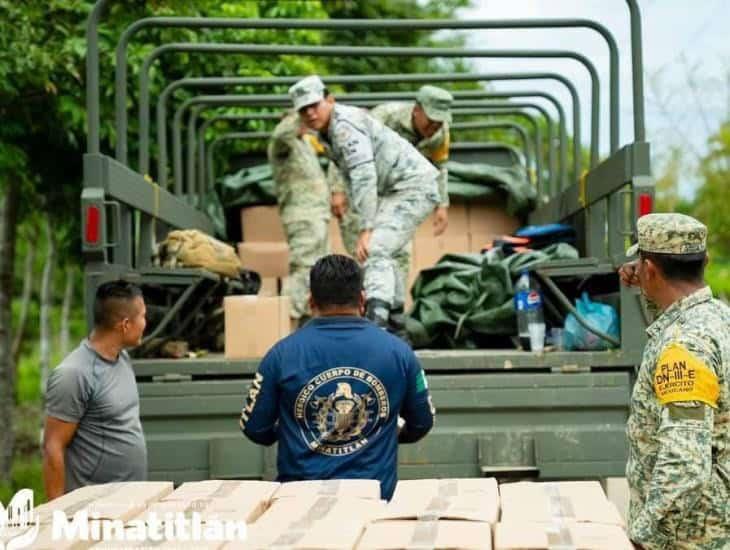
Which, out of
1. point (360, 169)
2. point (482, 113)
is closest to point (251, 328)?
point (360, 169)

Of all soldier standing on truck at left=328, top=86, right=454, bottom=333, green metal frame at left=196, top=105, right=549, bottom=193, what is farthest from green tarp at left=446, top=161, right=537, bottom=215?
soldier standing on truck at left=328, top=86, right=454, bottom=333

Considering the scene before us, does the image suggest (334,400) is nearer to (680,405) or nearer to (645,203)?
(680,405)

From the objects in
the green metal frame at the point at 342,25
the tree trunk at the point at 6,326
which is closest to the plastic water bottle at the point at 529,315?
the green metal frame at the point at 342,25

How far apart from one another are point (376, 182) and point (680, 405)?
3.22 meters

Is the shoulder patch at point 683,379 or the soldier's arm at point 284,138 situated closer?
the shoulder patch at point 683,379

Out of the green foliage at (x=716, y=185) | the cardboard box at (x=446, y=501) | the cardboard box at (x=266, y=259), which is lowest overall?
the cardboard box at (x=446, y=501)

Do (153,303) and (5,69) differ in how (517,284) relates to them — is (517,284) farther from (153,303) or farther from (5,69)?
(5,69)

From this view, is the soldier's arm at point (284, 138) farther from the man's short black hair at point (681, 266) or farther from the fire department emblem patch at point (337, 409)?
the man's short black hair at point (681, 266)

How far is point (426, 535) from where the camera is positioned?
8.38 feet

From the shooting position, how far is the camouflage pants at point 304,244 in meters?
7.25

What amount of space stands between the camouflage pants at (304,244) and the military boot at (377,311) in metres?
1.11

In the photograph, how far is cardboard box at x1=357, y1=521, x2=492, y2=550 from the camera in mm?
2488

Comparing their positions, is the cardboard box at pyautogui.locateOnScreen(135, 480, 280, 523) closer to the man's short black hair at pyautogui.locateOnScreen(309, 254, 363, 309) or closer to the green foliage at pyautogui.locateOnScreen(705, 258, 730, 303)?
the man's short black hair at pyautogui.locateOnScreen(309, 254, 363, 309)

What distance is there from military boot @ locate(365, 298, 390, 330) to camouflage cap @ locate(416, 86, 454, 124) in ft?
4.40
